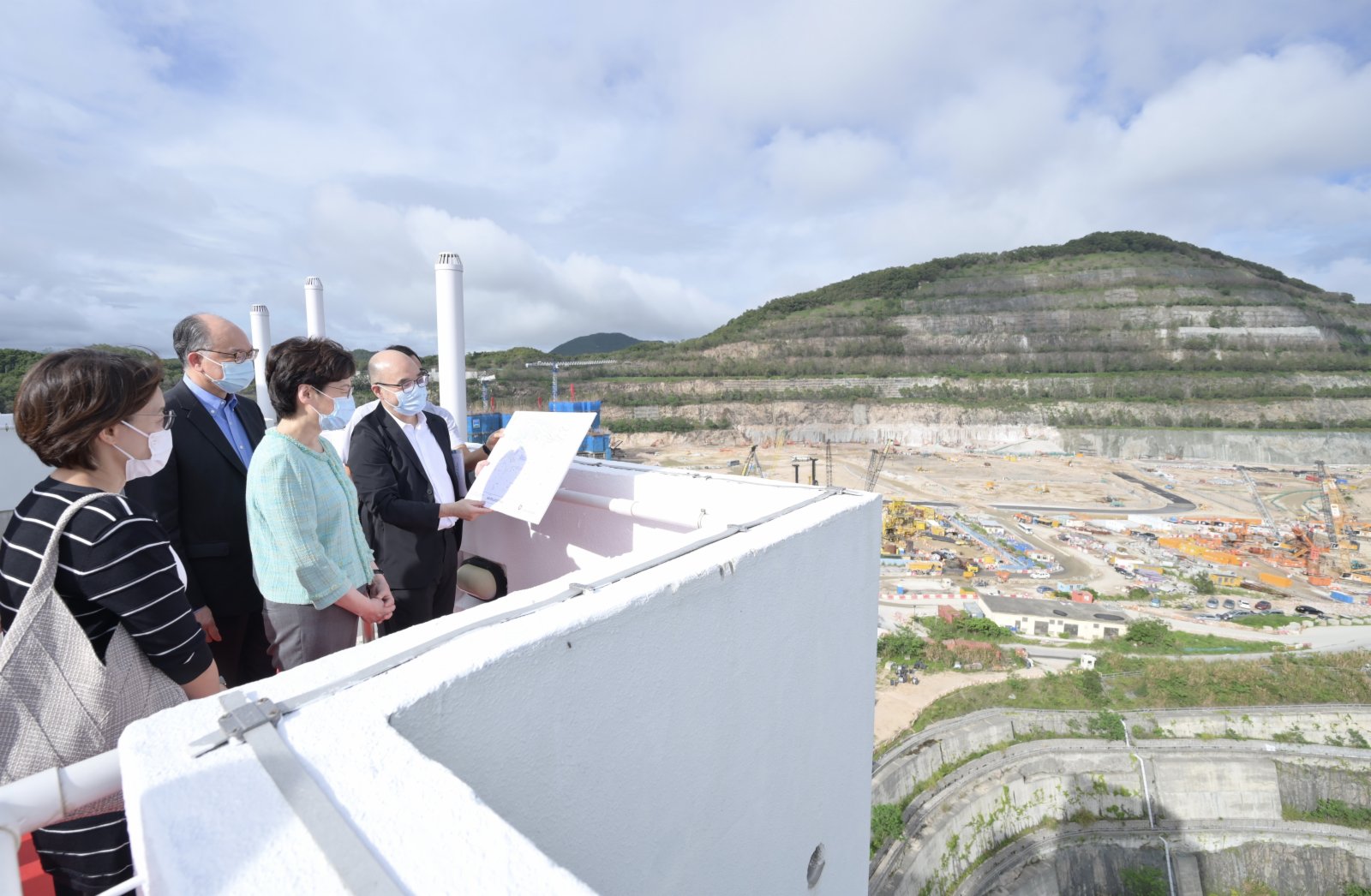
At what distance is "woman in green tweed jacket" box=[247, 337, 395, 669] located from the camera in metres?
1.74

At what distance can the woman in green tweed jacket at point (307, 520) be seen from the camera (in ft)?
5.70

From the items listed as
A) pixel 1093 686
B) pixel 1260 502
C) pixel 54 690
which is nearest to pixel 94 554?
pixel 54 690

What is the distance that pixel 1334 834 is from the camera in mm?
13805

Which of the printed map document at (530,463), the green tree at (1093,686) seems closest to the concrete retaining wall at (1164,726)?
the green tree at (1093,686)

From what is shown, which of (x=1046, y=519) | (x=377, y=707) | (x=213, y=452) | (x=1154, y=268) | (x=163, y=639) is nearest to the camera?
(x=377, y=707)

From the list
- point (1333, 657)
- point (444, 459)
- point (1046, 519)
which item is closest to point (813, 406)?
point (1046, 519)

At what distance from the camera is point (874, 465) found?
133 ft

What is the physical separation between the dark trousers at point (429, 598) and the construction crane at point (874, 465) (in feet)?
106

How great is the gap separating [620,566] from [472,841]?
759mm

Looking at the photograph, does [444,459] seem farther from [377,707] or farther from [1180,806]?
[1180,806]

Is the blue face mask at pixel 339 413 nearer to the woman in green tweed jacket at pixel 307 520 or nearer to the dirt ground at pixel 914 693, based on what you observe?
the woman in green tweed jacket at pixel 307 520

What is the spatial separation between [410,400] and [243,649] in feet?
3.19

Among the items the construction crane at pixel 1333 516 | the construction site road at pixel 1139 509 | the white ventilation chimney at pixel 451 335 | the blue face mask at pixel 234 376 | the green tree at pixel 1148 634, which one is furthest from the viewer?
the construction site road at pixel 1139 509

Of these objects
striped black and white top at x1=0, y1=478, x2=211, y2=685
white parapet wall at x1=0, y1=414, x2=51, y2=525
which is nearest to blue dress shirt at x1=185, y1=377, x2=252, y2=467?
striped black and white top at x1=0, y1=478, x2=211, y2=685
